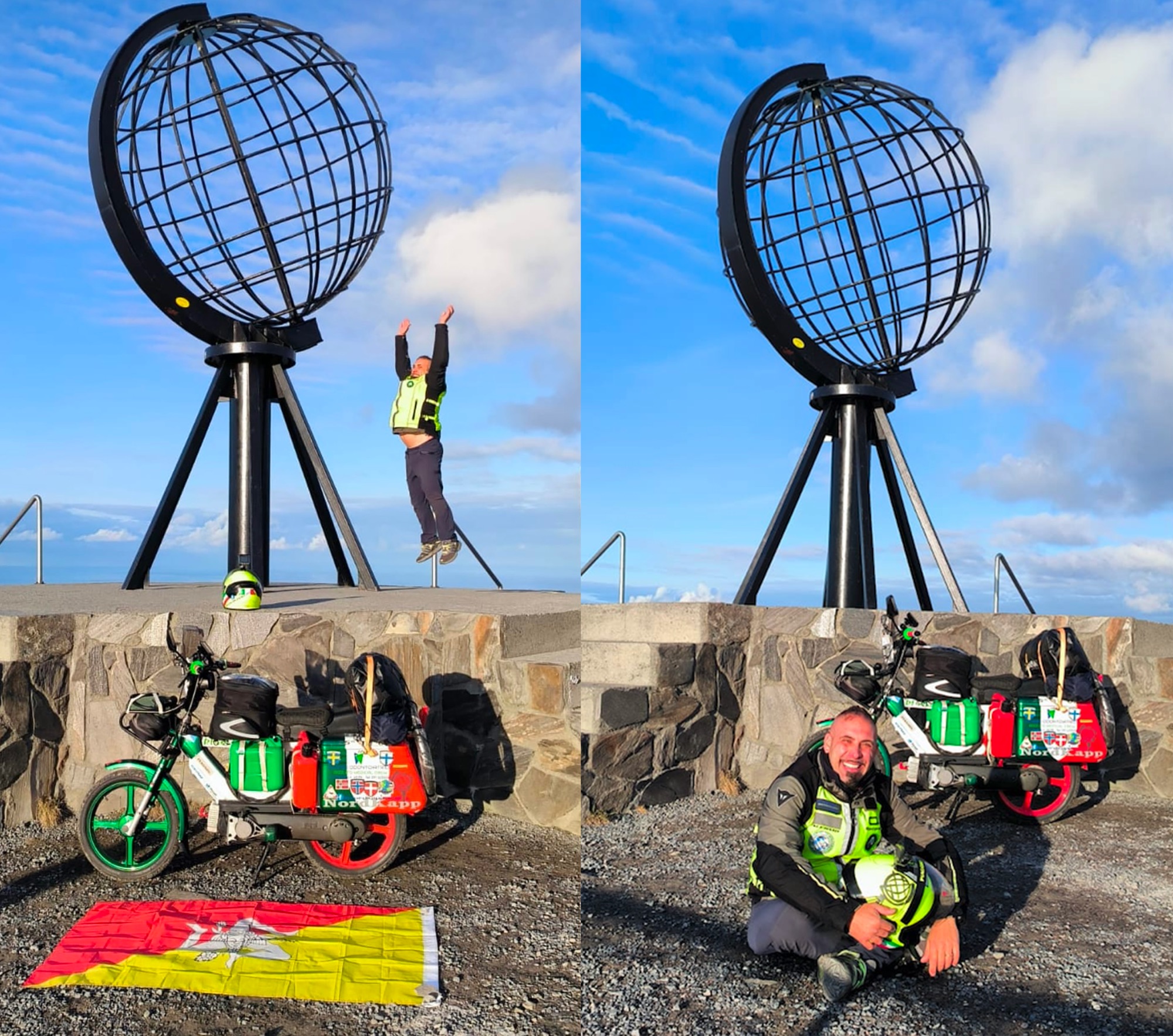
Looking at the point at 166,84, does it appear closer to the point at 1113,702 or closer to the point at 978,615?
the point at 978,615

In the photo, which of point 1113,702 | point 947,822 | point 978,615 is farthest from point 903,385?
point 947,822

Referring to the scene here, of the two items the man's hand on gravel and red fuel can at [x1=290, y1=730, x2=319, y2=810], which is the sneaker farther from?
red fuel can at [x1=290, y1=730, x2=319, y2=810]

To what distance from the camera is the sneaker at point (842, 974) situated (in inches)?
121

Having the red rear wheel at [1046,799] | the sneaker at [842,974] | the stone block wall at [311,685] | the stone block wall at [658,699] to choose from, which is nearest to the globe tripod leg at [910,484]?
the stone block wall at [658,699]

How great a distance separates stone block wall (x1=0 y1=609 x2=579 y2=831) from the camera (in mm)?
5422

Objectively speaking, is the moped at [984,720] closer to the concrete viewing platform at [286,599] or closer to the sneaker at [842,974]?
the concrete viewing platform at [286,599]

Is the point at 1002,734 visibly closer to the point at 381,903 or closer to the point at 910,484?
the point at 910,484

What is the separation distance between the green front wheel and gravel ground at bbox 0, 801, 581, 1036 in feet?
0.21

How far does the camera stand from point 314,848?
15.5 feet

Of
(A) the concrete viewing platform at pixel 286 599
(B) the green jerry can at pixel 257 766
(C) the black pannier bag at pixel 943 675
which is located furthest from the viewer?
(A) the concrete viewing platform at pixel 286 599

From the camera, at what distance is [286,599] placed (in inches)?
256

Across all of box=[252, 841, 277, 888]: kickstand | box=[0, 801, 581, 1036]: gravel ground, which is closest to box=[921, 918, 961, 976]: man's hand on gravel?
box=[0, 801, 581, 1036]: gravel ground

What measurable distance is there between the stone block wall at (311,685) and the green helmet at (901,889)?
7.87 feet

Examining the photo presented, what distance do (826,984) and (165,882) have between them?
9.37 ft
